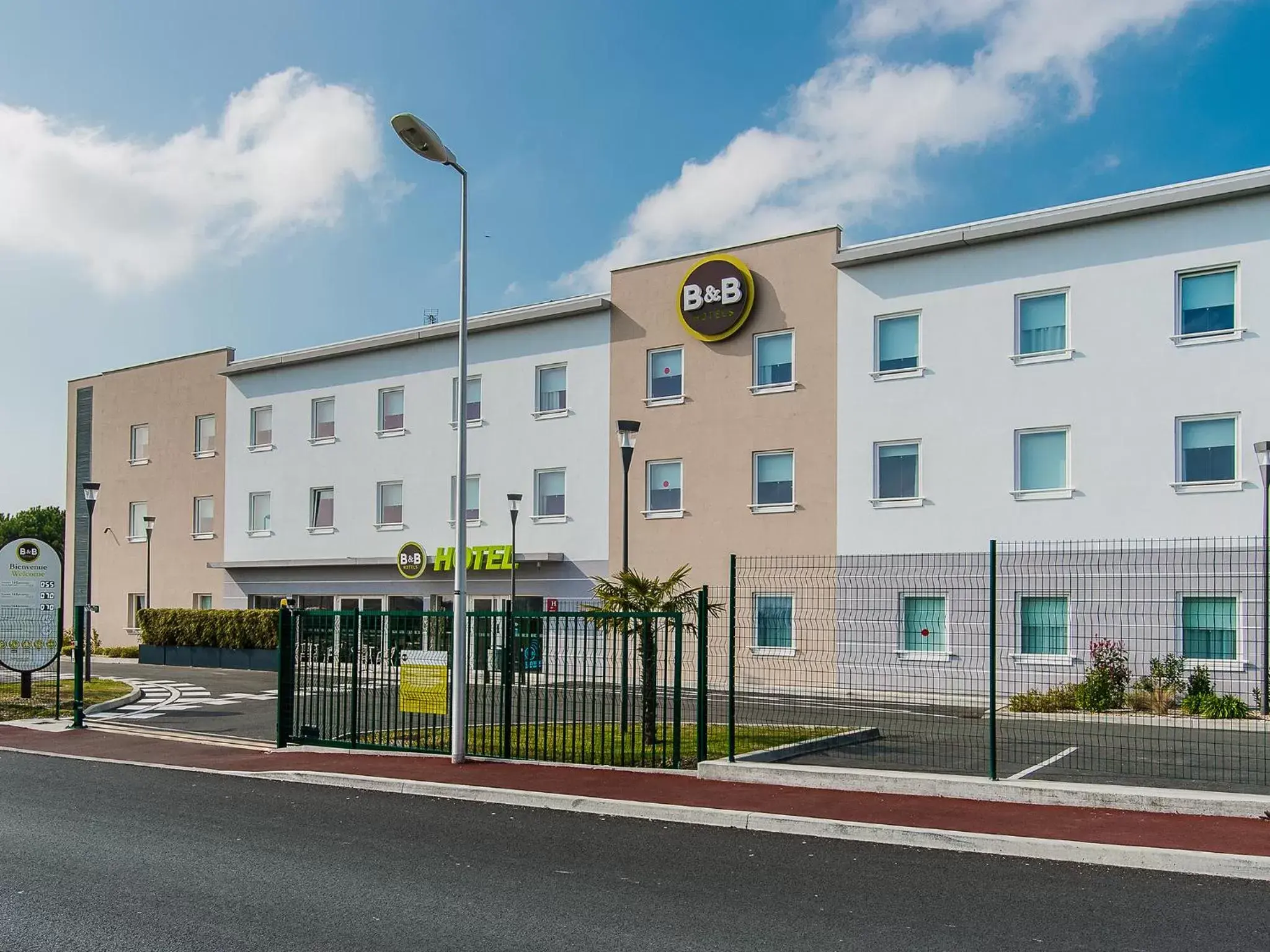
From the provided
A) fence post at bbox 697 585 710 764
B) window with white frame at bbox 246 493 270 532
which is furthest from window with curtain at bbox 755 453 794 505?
window with white frame at bbox 246 493 270 532

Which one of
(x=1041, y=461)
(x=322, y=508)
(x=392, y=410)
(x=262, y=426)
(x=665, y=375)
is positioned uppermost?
(x=665, y=375)

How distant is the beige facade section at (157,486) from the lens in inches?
1671

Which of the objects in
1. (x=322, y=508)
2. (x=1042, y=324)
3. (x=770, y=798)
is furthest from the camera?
(x=322, y=508)

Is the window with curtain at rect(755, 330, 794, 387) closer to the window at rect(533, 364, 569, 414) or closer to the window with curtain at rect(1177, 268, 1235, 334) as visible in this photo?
the window at rect(533, 364, 569, 414)

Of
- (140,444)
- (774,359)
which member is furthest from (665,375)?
(140,444)

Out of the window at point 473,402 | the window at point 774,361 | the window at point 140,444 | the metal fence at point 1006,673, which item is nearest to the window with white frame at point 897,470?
the window at point 774,361

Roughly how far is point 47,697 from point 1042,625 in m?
19.7

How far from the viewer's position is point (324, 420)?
3916 cm

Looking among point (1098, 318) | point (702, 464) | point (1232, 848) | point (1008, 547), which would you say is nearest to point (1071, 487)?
point (1008, 547)

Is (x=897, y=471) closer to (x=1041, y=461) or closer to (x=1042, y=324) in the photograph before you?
(x=1041, y=461)

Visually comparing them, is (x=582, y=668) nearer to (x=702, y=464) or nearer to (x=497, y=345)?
(x=702, y=464)

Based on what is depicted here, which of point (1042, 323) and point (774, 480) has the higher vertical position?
point (1042, 323)

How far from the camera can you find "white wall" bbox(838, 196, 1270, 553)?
75.6ft

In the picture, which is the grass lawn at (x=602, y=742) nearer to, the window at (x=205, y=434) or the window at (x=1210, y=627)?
the window at (x=1210, y=627)
